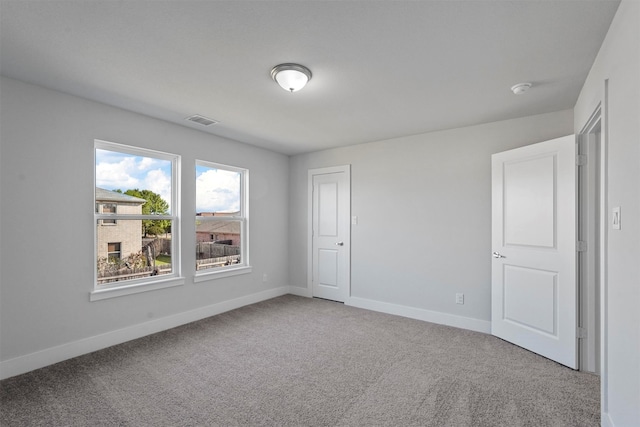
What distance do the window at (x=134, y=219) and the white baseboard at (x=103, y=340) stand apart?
1.34 feet

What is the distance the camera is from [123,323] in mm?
3256

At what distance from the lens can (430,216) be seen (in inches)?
159

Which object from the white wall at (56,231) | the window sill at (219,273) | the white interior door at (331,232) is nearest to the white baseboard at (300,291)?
the white interior door at (331,232)

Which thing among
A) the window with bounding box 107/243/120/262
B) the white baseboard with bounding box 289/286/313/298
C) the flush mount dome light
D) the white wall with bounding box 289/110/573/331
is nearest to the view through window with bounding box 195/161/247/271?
the window with bounding box 107/243/120/262

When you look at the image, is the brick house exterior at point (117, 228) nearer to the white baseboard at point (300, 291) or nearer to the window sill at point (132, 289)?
the window sill at point (132, 289)

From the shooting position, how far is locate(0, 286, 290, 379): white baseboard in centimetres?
255

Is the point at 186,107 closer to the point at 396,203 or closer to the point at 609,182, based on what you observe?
the point at 396,203

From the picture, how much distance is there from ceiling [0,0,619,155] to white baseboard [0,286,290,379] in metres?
2.30

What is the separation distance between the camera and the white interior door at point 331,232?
15.8 ft

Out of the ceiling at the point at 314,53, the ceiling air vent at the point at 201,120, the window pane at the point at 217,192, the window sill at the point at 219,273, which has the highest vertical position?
the ceiling at the point at 314,53

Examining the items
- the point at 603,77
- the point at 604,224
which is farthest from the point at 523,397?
the point at 603,77

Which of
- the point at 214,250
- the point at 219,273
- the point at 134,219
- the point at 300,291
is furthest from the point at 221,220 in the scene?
the point at 300,291

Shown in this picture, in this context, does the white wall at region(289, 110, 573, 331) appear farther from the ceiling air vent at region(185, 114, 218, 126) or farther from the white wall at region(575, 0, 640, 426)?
the ceiling air vent at region(185, 114, 218, 126)

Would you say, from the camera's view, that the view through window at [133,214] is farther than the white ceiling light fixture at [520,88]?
Yes
